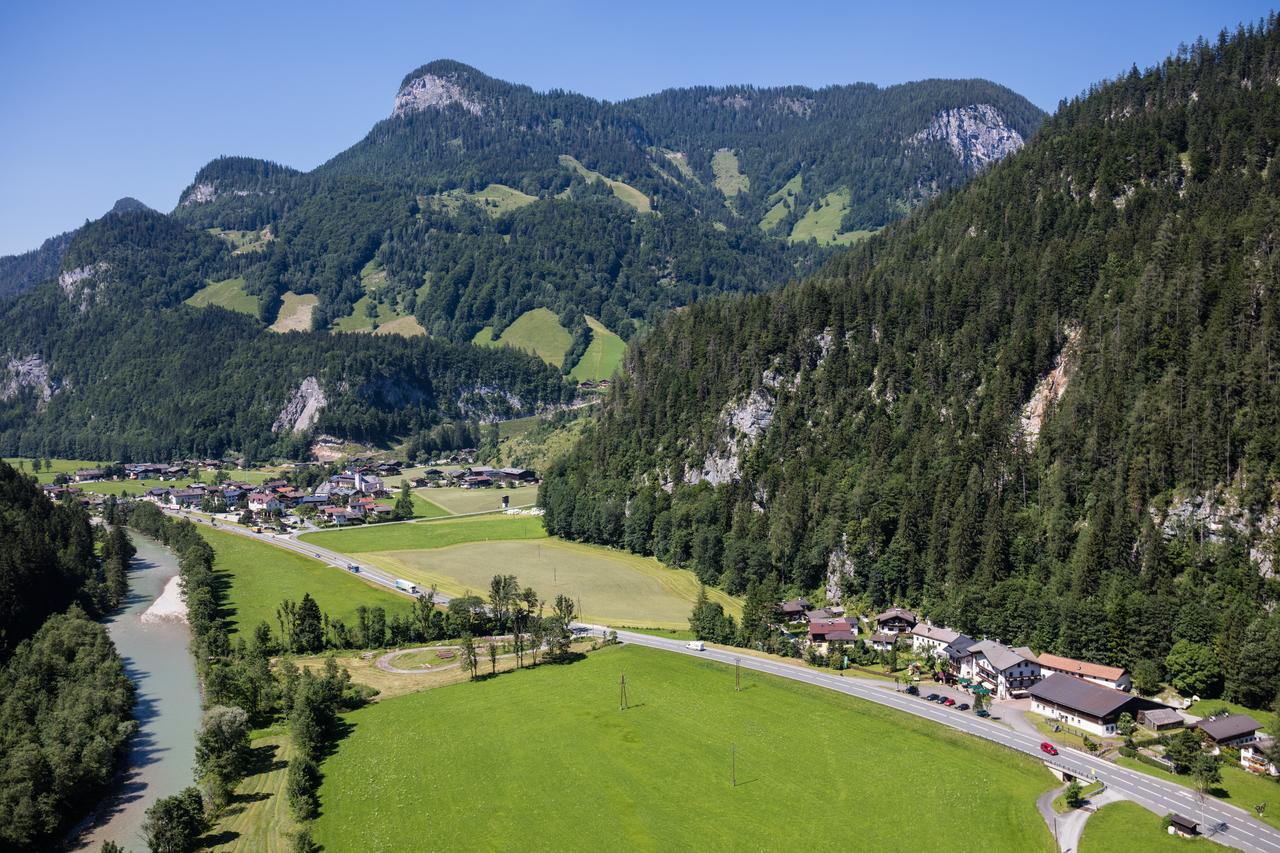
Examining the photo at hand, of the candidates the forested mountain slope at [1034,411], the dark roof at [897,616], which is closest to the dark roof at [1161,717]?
the forested mountain slope at [1034,411]

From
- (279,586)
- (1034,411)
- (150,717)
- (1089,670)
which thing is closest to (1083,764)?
(1089,670)

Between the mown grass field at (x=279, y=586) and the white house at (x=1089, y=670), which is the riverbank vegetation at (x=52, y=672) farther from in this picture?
the white house at (x=1089, y=670)

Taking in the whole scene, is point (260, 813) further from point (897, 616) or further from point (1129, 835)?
point (897, 616)

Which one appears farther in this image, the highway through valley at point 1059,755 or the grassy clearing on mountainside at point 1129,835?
the highway through valley at point 1059,755

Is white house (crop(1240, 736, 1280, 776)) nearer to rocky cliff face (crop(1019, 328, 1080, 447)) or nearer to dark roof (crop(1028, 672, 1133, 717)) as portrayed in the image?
dark roof (crop(1028, 672, 1133, 717))

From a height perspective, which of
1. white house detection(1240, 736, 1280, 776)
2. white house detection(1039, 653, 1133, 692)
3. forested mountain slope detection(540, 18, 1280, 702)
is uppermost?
forested mountain slope detection(540, 18, 1280, 702)

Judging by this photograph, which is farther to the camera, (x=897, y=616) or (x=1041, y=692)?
(x=897, y=616)

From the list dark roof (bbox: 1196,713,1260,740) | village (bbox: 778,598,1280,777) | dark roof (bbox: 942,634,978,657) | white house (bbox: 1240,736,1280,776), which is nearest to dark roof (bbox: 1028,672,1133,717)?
village (bbox: 778,598,1280,777)
